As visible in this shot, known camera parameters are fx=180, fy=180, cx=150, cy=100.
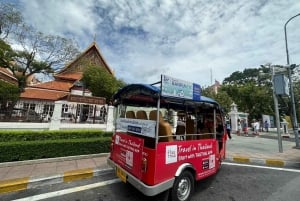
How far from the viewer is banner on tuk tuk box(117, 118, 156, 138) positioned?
340 cm

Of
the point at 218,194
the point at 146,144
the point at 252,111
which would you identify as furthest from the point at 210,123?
the point at 252,111

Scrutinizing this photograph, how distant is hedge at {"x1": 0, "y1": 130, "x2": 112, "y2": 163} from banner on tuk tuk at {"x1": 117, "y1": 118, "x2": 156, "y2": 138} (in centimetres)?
281

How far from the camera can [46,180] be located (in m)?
4.46

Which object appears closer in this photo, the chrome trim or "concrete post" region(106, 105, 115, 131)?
the chrome trim

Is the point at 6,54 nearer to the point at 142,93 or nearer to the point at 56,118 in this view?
the point at 56,118

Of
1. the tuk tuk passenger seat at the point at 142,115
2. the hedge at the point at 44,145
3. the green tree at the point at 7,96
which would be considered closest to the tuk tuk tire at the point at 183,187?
the tuk tuk passenger seat at the point at 142,115

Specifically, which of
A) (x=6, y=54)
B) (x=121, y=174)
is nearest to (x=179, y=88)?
(x=121, y=174)

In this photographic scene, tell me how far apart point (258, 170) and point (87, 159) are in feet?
19.6

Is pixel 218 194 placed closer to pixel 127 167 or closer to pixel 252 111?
pixel 127 167

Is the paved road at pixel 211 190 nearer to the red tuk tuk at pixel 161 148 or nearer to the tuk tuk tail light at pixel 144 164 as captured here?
the red tuk tuk at pixel 161 148

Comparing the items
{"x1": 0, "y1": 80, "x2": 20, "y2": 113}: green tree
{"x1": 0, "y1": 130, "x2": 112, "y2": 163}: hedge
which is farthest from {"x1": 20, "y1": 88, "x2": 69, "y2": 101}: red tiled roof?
{"x1": 0, "y1": 130, "x2": 112, "y2": 163}: hedge

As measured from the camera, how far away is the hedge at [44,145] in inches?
216

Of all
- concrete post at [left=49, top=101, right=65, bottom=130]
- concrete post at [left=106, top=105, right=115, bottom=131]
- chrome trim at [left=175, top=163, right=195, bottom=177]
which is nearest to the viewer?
chrome trim at [left=175, top=163, right=195, bottom=177]

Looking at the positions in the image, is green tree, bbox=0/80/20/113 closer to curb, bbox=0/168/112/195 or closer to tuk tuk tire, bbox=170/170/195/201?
curb, bbox=0/168/112/195
